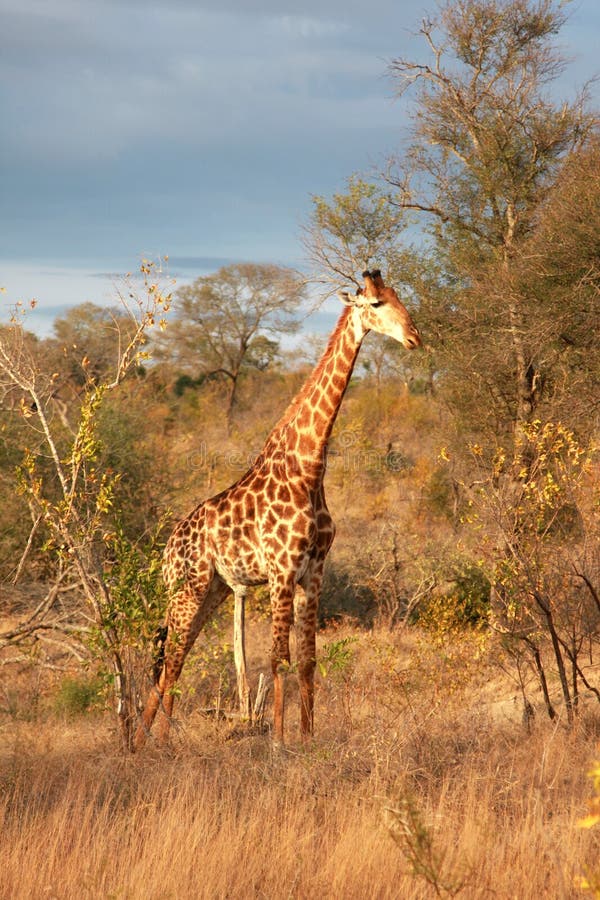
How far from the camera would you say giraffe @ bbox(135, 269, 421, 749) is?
649 centimetres

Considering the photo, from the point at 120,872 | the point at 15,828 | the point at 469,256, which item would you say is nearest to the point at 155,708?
the point at 15,828

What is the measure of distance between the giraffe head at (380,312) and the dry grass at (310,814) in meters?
2.46

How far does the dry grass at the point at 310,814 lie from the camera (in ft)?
12.8

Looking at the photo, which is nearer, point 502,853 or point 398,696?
point 502,853

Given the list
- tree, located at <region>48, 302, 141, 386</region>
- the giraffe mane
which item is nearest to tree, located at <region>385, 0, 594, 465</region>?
the giraffe mane

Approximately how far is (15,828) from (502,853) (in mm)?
2323

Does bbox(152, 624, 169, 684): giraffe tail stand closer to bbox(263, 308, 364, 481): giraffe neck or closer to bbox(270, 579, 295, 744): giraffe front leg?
bbox(270, 579, 295, 744): giraffe front leg

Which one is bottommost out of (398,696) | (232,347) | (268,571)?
(398,696)

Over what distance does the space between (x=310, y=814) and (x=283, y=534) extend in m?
2.29

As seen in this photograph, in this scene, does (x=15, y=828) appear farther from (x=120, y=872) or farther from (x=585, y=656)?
(x=585, y=656)

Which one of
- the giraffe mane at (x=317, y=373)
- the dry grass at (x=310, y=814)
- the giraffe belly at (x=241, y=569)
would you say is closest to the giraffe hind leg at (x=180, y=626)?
the giraffe belly at (x=241, y=569)

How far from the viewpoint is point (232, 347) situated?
37.9 meters

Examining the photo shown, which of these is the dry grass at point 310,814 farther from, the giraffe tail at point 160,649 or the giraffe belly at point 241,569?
the giraffe belly at point 241,569

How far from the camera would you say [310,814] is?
4.71m
